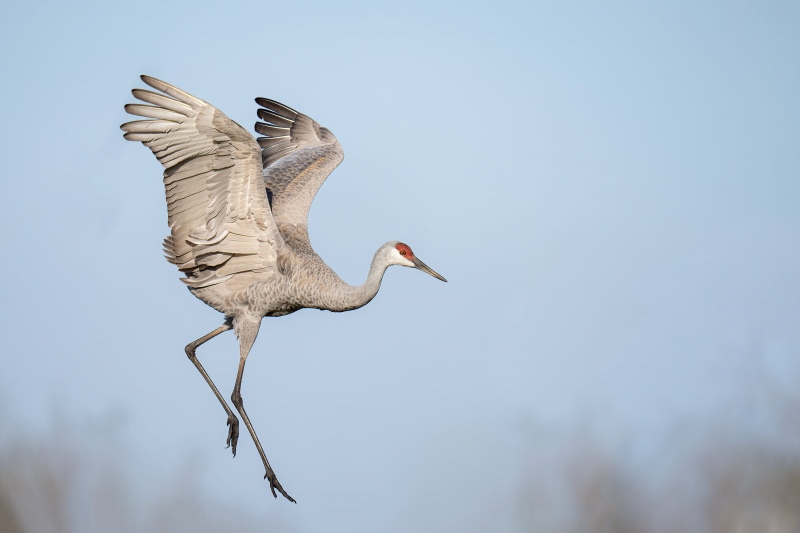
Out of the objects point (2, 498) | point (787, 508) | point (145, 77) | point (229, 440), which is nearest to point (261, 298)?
point (229, 440)

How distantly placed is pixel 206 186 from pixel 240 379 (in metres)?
2.09

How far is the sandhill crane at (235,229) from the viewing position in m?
11.0

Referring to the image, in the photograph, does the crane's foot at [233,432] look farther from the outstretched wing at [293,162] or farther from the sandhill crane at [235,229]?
the outstretched wing at [293,162]

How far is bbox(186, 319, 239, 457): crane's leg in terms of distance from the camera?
12.7 m

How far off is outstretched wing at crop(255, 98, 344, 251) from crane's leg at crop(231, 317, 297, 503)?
0.85 metres

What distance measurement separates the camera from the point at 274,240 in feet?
39.5

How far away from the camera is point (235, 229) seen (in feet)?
39.0

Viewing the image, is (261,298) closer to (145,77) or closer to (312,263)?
(312,263)

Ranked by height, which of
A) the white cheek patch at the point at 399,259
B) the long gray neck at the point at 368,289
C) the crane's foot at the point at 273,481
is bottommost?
the crane's foot at the point at 273,481

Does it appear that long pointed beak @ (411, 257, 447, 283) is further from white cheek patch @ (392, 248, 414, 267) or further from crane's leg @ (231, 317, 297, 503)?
crane's leg @ (231, 317, 297, 503)

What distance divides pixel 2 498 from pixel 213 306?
411 centimetres

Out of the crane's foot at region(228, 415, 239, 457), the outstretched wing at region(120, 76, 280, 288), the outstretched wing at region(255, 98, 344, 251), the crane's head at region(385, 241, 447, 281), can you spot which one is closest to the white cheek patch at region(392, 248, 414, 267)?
the crane's head at region(385, 241, 447, 281)

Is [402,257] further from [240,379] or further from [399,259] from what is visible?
[240,379]

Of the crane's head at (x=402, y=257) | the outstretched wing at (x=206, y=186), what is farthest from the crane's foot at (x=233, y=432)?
the crane's head at (x=402, y=257)
